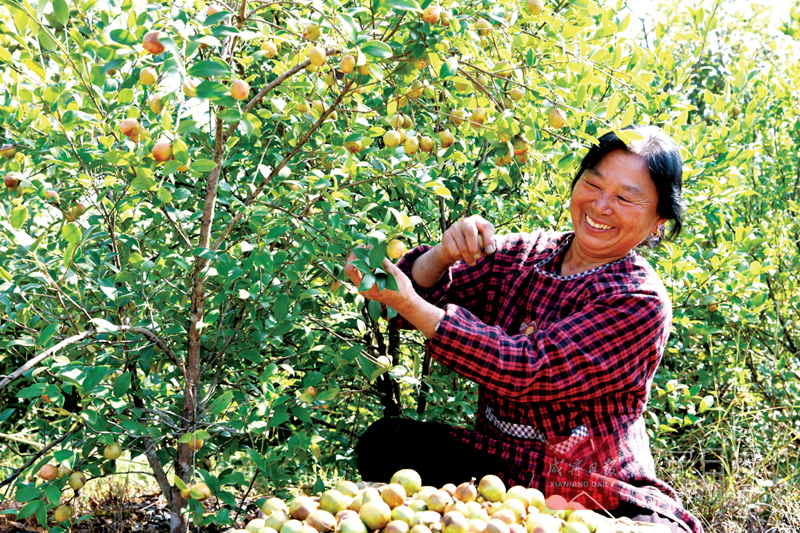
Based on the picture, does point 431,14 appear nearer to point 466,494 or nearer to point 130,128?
point 130,128

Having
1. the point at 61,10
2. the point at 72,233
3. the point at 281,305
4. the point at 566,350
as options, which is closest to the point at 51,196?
the point at 72,233

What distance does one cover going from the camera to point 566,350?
1803 mm

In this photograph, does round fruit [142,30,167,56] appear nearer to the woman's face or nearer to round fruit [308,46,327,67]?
round fruit [308,46,327,67]

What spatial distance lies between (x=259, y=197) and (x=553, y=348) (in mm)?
1059

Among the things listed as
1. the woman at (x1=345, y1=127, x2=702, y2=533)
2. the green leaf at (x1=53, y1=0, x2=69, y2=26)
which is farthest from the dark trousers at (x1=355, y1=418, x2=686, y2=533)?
the green leaf at (x1=53, y1=0, x2=69, y2=26)

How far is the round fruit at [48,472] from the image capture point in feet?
5.88

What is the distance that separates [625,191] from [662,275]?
3.41 feet

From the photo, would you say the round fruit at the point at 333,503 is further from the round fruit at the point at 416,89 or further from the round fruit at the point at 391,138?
the round fruit at the point at 416,89

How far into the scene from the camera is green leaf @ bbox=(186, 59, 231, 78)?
1193mm

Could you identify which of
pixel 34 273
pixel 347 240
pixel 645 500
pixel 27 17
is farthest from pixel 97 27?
pixel 645 500

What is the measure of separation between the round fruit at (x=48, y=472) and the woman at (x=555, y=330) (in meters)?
0.87

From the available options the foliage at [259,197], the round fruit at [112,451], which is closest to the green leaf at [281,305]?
the foliage at [259,197]

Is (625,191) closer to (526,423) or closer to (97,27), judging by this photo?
(526,423)

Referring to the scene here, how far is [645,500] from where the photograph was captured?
1.86m
